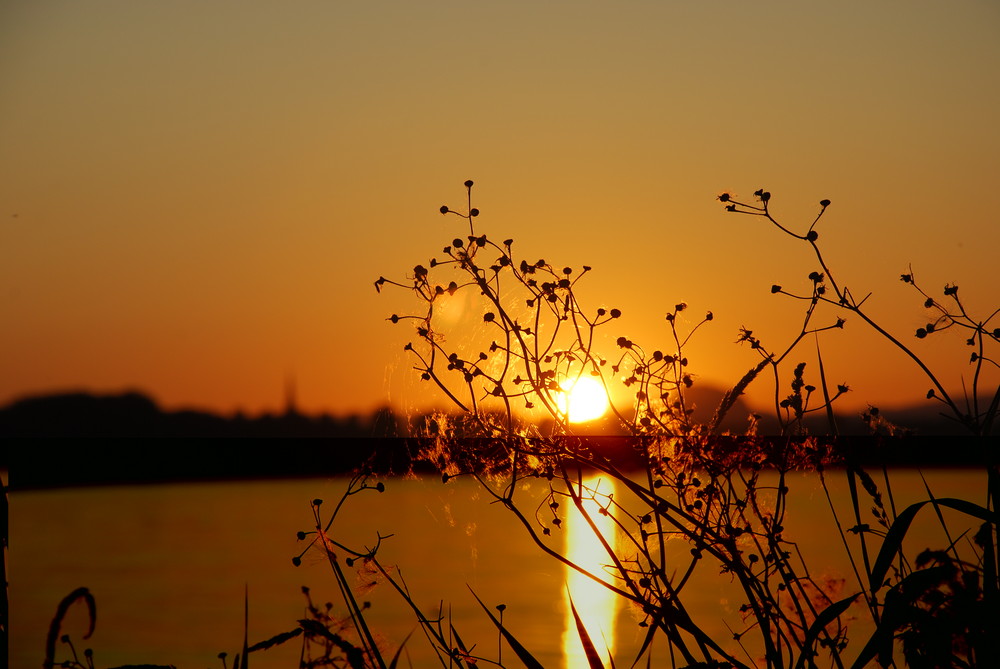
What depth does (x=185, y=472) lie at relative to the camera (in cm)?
4338

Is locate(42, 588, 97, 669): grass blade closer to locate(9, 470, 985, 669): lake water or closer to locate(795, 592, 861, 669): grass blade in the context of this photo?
locate(9, 470, 985, 669): lake water

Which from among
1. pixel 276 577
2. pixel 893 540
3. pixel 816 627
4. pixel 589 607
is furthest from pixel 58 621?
pixel 276 577

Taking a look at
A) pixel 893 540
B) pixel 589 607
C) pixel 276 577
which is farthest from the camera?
pixel 276 577

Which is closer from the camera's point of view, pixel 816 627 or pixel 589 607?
pixel 816 627

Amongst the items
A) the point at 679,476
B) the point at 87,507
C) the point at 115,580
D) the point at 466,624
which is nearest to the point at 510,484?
the point at 679,476

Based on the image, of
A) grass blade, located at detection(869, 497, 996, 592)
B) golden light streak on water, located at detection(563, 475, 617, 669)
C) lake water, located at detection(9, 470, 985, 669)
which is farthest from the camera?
lake water, located at detection(9, 470, 985, 669)

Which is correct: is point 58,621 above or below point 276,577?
above

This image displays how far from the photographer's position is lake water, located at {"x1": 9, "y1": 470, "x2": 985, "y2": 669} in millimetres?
9547

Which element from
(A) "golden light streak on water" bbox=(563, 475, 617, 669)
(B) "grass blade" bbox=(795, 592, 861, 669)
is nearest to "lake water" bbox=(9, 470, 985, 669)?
(A) "golden light streak on water" bbox=(563, 475, 617, 669)

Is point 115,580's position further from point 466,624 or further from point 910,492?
point 910,492

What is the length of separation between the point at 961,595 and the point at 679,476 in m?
0.72

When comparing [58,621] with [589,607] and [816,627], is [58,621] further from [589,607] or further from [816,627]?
[589,607]

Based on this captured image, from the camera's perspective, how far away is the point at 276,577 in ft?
43.6

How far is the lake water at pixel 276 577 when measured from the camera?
9.55 meters
